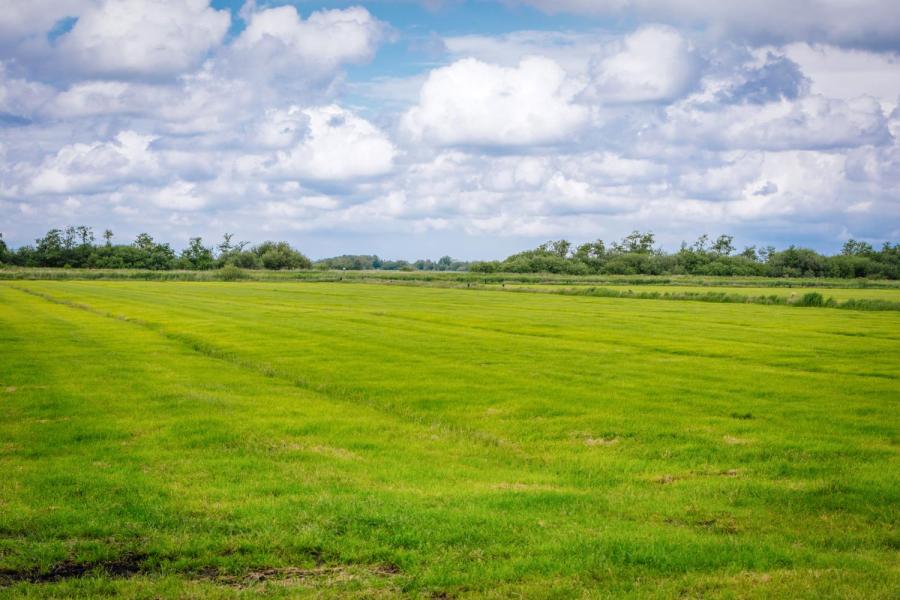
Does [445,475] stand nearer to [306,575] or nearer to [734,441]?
[306,575]

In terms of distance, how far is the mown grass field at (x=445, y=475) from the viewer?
32.1 feet

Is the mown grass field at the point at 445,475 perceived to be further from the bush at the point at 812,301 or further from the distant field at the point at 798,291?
the distant field at the point at 798,291

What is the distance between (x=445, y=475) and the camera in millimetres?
14852

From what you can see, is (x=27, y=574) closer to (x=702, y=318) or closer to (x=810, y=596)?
(x=810, y=596)

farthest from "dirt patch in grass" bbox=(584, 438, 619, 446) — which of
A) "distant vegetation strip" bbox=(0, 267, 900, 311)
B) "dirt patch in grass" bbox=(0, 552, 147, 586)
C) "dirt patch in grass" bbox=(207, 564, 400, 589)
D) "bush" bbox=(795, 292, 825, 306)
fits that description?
"bush" bbox=(795, 292, 825, 306)

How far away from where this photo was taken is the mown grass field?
32.1 ft

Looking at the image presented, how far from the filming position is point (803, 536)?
11484 millimetres

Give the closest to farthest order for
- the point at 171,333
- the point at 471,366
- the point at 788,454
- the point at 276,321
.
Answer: the point at 788,454
the point at 471,366
the point at 171,333
the point at 276,321

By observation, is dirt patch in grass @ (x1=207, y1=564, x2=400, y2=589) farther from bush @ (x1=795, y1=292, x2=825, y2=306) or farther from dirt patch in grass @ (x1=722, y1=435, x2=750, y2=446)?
bush @ (x1=795, y1=292, x2=825, y2=306)

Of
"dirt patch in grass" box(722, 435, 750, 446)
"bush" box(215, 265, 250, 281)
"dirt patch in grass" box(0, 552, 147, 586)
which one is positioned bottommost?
"dirt patch in grass" box(722, 435, 750, 446)

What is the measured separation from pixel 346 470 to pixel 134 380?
14374mm

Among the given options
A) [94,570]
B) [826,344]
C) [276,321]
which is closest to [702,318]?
[826,344]

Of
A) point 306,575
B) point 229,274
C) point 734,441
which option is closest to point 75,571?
point 306,575

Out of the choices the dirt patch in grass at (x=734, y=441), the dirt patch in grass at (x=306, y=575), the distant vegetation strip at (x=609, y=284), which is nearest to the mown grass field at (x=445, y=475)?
the dirt patch in grass at (x=306, y=575)
